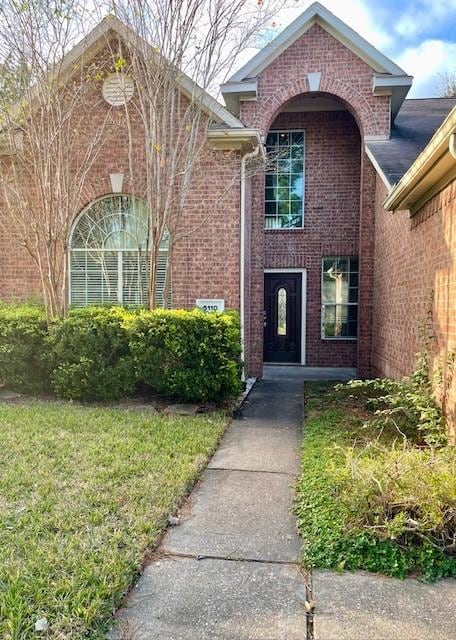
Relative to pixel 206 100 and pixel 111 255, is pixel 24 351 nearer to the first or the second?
pixel 111 255

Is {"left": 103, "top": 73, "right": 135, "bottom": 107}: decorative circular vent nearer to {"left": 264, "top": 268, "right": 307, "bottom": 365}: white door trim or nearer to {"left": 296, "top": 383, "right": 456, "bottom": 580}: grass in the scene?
{"left": 264, "top": 268, "right": 307, "bottom": 365}: white door trim

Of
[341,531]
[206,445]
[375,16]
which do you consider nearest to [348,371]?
[206,445]

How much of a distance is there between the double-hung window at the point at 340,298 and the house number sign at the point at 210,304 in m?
4.04

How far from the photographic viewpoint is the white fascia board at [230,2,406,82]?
9459mm

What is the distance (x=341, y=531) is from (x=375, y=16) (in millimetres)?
9924

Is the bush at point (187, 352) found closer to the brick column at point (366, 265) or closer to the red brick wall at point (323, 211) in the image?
the brick column at point (366, 265)

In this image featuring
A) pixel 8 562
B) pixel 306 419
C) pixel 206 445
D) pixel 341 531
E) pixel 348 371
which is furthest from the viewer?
pixel 348 371

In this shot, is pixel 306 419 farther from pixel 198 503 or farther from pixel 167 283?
pixel 167 283

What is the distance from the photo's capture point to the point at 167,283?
8.28 metres

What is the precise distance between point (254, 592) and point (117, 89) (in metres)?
8.45

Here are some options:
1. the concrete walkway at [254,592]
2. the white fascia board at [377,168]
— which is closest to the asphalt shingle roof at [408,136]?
the white fascia board at [377,168]

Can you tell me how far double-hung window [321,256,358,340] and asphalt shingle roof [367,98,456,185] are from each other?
301 centimetres

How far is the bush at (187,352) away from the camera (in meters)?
6.61

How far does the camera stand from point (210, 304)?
28.2ft
